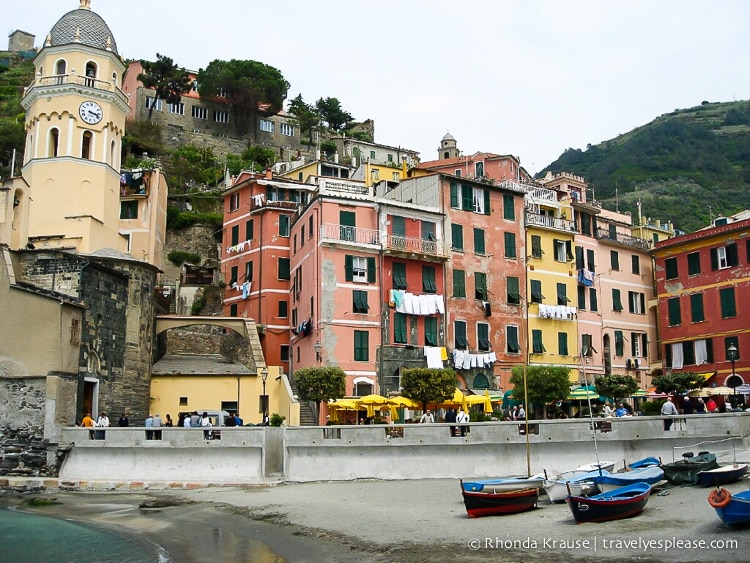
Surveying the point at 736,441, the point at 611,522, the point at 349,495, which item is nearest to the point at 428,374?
the point at 349,495

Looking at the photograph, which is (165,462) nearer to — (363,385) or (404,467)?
(404,467)

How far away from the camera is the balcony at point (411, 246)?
47.1 m

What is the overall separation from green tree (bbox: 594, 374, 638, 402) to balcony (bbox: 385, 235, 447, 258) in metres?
12.3

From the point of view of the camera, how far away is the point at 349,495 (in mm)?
28688

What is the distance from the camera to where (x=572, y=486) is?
904 inches

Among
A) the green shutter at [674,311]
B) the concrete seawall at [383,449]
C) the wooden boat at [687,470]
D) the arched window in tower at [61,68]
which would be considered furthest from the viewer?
the green shutter at [674,311]

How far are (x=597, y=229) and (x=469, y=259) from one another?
527 inches

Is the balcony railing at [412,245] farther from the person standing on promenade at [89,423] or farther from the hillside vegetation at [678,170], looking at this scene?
the hillside vegetation at [678,170]

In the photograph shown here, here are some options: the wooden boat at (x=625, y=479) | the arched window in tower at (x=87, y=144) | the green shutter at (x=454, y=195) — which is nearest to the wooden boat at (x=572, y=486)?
the wooden boat at (x=625, y=479)

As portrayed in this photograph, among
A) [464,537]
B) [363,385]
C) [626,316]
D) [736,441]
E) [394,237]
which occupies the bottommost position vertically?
[464,537]

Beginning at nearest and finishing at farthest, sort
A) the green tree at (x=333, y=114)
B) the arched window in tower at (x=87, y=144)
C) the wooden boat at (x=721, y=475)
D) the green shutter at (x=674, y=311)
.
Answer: the wooden boat at (x=721, y=475) < the arched window in tower at (x=87, y=144) < the green shutter at (x=674, y=311) < the green tree at (x=333, y=114)

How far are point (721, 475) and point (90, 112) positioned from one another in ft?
130

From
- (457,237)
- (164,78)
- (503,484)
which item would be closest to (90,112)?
(457,237)

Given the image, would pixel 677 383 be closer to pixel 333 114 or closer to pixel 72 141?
pixel 72 141
